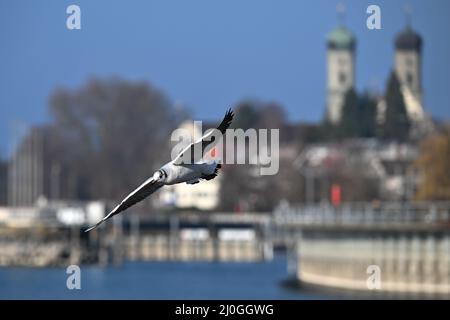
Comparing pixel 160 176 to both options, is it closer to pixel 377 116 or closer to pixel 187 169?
pixel 187 169

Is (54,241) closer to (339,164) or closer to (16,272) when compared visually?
(16,272)

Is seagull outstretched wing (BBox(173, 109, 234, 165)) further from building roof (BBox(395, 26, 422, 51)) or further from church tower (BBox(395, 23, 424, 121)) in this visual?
building roof (BBox(395, 26, 422, 51))

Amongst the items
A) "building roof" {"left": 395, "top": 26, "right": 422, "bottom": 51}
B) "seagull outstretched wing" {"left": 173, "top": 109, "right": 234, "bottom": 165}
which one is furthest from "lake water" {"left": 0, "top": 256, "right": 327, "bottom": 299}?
"seagull outstretched wing" {"left": 173, "top": 109, "right": 234, "bottom": 165}

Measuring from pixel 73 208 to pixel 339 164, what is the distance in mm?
29829

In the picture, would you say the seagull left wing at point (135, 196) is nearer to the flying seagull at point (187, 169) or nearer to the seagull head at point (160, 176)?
the flying seagull at point (187, 169)

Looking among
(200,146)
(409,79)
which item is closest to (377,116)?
(409,79)

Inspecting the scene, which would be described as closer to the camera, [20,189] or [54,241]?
[54,241]

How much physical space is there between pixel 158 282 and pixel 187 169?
8188 cm

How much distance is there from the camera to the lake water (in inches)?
3848

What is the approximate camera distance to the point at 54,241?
149 m

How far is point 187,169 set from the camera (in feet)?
121

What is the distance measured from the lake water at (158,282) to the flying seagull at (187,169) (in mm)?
55100

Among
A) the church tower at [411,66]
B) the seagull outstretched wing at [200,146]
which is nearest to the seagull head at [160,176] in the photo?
the seagull outstretched wing at [200,146]
